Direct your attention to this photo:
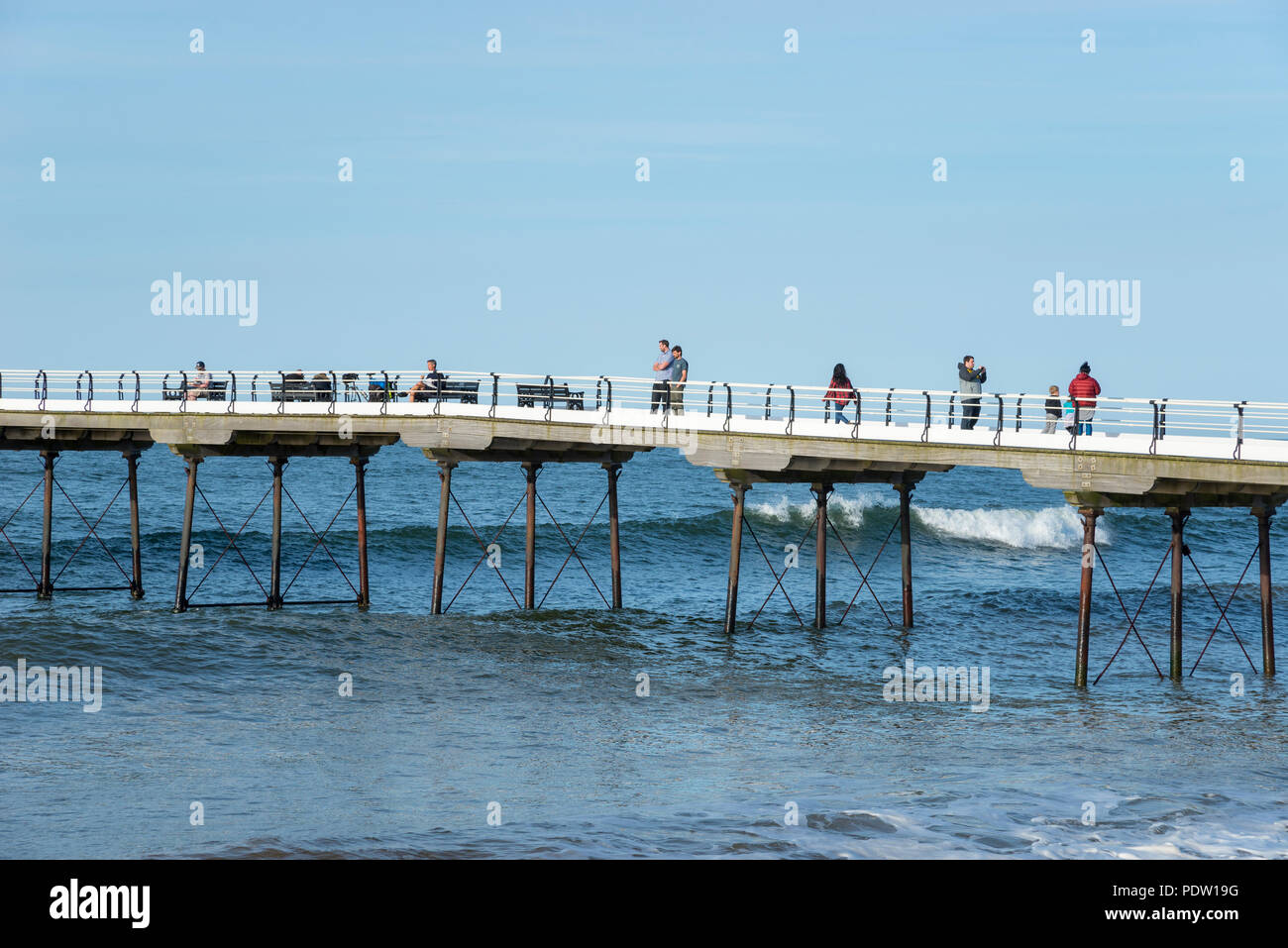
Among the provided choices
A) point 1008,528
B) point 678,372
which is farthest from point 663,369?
point 1008,528

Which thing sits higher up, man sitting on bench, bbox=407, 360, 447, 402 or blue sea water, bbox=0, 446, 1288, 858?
man sitting on bench, bbox=407, 360, 447, 402

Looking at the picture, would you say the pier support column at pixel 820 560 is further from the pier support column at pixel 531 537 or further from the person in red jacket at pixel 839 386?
the pier support column at pixel 531 537

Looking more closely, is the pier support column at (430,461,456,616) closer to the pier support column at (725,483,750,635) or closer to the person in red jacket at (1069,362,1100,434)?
the pier support column at (725,483,750,635)

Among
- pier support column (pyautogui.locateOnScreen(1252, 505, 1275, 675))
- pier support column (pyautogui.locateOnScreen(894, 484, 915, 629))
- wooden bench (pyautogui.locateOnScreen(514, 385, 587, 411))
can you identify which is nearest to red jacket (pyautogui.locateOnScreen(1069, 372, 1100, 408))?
pier support column (pyautogui.locateOnScreen(1252, 505, 1275, 675))

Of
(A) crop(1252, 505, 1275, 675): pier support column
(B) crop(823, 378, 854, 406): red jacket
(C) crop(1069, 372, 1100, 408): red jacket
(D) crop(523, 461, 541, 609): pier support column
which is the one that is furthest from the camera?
(D) crop(523, 461, 541, 609): pier support column

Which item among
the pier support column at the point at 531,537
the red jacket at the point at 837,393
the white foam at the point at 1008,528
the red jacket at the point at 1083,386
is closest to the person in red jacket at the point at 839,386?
the red jacket at the point at 837,393

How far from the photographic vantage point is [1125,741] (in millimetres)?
19344

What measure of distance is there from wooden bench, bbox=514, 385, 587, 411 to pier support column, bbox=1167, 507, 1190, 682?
11852 mm

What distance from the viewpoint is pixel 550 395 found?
2962cm

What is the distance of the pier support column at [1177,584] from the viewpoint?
23672 millimetres

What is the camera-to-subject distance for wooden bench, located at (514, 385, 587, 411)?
29734mm
